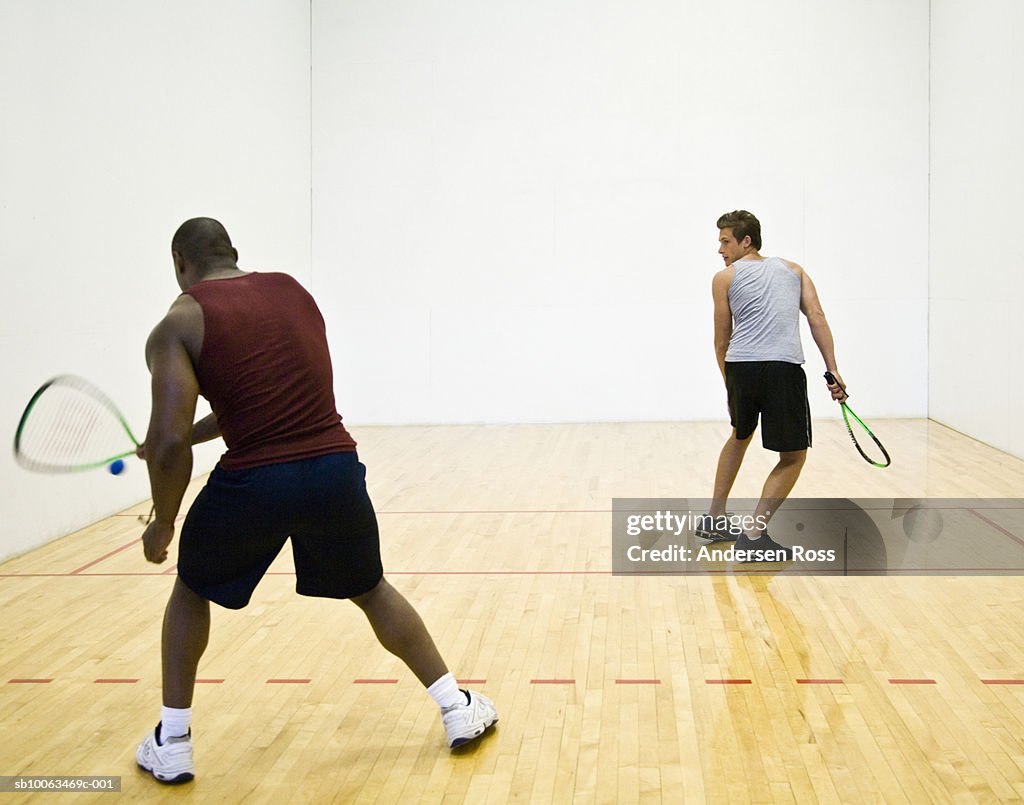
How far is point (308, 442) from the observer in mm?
2174

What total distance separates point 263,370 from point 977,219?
5780mm

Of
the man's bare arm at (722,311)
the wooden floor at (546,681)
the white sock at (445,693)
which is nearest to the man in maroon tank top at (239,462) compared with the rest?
the white sock at (445,693)

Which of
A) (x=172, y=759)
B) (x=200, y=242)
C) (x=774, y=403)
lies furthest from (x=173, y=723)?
(x=774, y=403)

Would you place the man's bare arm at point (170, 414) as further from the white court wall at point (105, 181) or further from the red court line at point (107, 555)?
the white court wall at point (105, 181)

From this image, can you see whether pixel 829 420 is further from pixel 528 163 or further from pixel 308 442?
A: pixel 308 442

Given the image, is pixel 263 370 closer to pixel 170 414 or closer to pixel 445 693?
pixel 170 414

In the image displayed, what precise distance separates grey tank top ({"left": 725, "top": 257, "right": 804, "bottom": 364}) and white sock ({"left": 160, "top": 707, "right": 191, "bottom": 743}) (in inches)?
90.8

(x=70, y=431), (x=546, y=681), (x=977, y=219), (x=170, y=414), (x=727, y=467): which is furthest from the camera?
(x=977, y=219)

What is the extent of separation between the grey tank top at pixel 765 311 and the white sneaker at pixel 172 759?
233cm

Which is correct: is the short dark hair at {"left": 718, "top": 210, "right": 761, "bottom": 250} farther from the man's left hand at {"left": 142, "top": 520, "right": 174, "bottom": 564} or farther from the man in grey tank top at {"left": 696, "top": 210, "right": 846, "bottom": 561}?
the man's left hand at {"left": 142, "top": 520, "right": 174, "bottom": 564}

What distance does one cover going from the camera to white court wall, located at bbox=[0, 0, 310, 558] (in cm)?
432

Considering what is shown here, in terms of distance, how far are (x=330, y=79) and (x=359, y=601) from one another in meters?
6.46

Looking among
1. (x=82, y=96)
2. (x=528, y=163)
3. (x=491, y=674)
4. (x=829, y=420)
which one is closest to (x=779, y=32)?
(x=528, y=163)

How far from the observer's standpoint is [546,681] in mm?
2807
